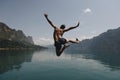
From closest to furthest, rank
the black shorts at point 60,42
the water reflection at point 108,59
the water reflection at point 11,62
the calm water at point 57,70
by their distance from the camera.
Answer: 1. the black shorts at point 60,42
2. the calm water at point 57,70
3. the water reflection at point 11,62
4. the water reflection at point 108,59

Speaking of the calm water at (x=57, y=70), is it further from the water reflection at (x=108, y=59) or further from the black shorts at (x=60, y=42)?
the black shorts at (x=60, y=42)

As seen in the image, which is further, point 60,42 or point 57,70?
point 57,70

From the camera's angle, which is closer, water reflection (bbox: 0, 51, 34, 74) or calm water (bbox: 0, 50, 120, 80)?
calm water (bbox: 0, 50, 120, 80)

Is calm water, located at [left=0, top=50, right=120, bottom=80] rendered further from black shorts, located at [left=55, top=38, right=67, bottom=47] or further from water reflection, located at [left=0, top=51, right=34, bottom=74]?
black shorts, located at [left=55, top=38, right=67, bottom=47]

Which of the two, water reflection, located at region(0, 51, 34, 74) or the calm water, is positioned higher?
water reflection, located at region(0, 51, 34, 74)

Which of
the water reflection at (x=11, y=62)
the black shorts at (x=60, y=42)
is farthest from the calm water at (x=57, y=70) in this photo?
the black shorts at (x=60, y=42)

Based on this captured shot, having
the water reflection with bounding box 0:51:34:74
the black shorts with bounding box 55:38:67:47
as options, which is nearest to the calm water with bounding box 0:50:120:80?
the water reflection with bounding box 0:51:34:74

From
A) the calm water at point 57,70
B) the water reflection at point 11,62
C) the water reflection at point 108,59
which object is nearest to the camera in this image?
the calm water at point 57,70

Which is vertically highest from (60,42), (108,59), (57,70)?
(108,59)

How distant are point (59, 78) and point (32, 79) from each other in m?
7.79

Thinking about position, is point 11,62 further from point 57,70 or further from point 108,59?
point 108,59

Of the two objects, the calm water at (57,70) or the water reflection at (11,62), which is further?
the water reflection at (11,62)

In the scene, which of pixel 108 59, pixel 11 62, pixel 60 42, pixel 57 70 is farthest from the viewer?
pixel 108 59

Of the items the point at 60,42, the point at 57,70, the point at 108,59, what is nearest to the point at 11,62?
the point at 57,70
